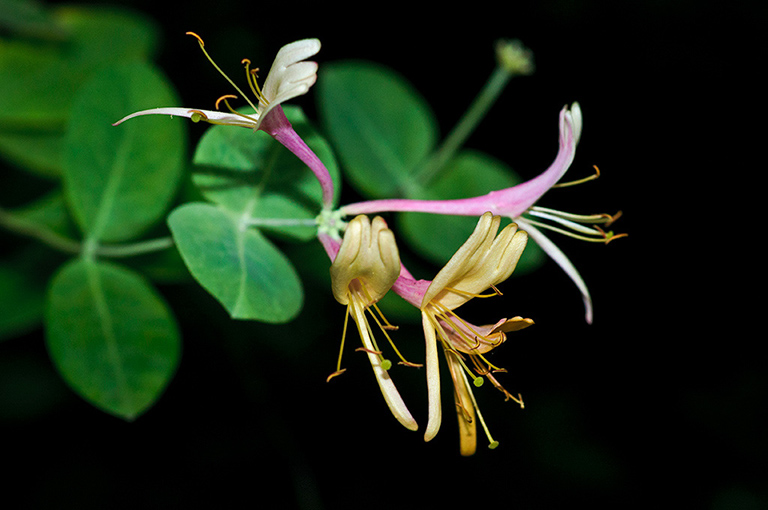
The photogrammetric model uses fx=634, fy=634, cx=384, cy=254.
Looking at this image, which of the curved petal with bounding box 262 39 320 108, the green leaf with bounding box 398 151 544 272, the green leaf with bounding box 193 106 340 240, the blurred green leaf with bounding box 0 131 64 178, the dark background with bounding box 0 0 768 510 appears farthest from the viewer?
the dark background with bounding box 0 0 768 510

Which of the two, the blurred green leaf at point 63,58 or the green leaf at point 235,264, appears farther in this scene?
the blurred green leaf at point 63,58

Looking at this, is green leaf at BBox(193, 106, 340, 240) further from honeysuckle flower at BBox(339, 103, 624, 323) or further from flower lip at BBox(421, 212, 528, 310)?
flower lip at BBox(421, 212, 528, 310)

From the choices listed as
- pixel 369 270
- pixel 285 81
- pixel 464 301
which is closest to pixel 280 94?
pixel 285 81

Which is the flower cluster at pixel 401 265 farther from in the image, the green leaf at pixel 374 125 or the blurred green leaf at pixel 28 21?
the blurred green leaf at pixel 28 21

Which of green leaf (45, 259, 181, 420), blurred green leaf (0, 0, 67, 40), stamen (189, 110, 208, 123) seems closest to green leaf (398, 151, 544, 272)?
green leaf (45, 259, 181, 420)

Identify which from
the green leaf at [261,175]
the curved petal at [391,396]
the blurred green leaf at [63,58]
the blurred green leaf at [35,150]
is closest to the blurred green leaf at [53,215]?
the blurred green leaf at [35,150]

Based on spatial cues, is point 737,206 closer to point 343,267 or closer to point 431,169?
point 431,169

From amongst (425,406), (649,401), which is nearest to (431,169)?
(425,406)
